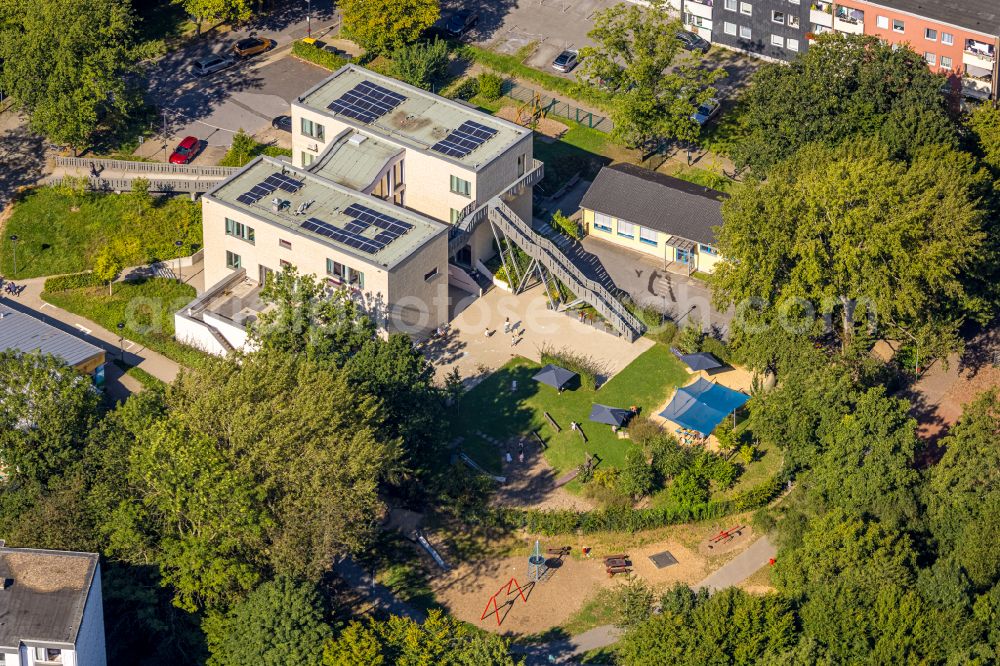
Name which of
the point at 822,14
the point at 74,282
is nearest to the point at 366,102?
the point at 74,282

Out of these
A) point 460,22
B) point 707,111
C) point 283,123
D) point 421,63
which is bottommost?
point 283,123

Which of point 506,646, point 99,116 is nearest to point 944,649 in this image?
point 506,646

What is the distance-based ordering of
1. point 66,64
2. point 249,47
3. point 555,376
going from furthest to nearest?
1. point 249,47
2. point 66,64
3. point 555,376

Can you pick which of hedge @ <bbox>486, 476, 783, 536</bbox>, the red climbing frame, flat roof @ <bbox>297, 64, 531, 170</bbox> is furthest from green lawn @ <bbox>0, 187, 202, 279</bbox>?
the red climbing frame

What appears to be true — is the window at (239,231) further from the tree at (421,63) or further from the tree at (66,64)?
the tree at (421,63)

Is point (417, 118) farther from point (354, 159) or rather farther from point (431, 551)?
point (431, 551)

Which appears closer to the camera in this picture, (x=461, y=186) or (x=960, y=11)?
(x=461, y=186)
